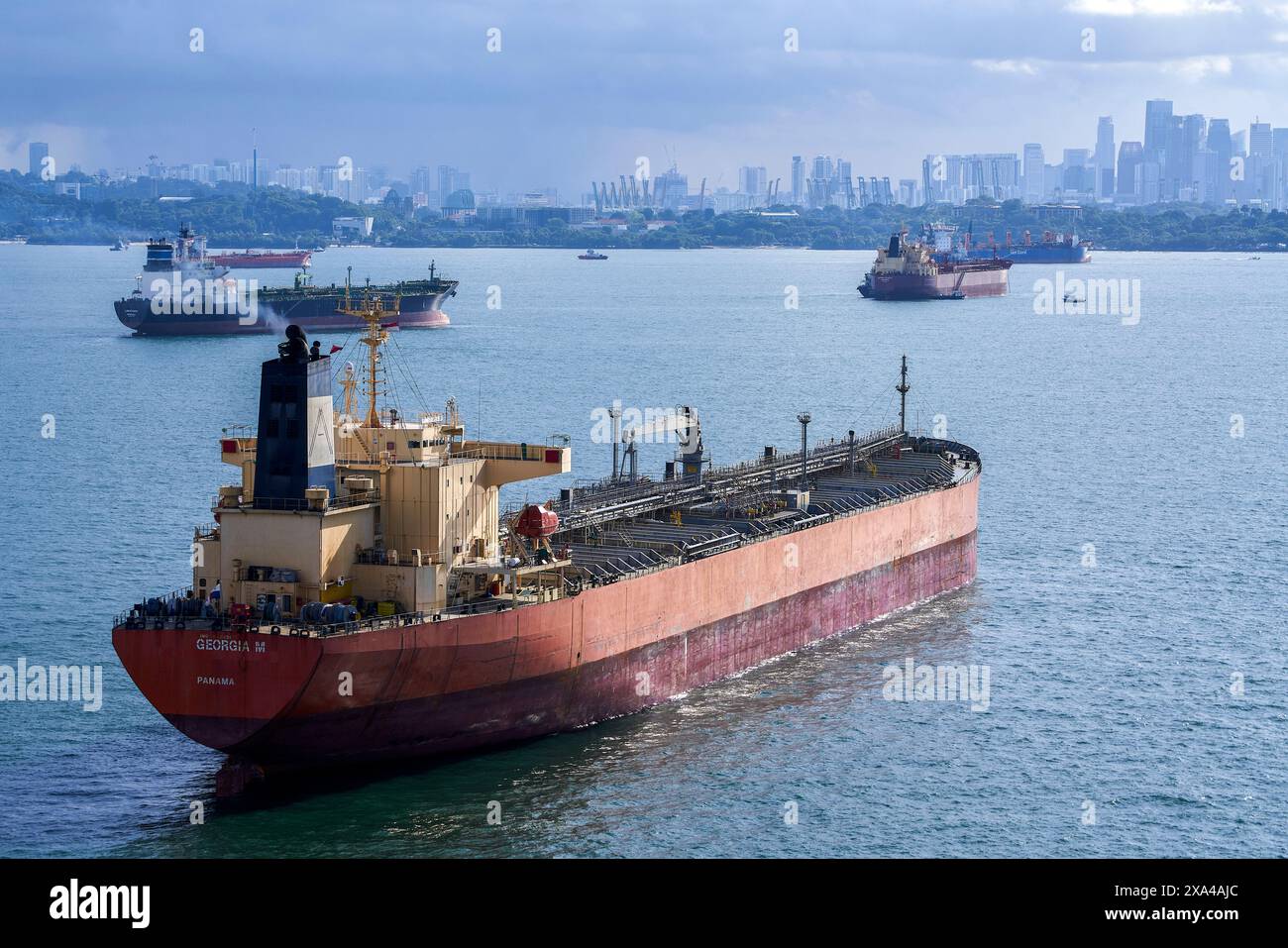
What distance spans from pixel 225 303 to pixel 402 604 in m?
102

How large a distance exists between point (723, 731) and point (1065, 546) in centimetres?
2191

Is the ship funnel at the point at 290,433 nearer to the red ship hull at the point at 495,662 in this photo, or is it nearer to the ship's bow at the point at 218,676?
the ship's bow at the point at 218,676

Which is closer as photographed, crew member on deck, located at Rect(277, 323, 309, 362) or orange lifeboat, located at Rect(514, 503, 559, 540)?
crew member on deck, located at Rect(277, 323, 309, 362)

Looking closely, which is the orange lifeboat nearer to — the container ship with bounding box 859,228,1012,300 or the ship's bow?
the ship's bow

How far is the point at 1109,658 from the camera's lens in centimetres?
3991

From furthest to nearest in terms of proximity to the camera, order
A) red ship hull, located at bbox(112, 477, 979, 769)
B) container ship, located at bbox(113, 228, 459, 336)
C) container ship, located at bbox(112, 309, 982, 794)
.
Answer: container ship, located at bbox(113, 228, 459, 336) < container ship, located at bbox(112, 309, 982, 794) < red ship hull, located at bbox(112, 477, 979, 769)

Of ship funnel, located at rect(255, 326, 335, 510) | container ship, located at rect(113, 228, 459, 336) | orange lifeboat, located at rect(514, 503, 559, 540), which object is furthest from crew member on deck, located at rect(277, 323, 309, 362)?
container ship, located at rect(113, 228, 459, 336)

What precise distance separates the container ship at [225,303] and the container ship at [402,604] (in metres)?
86.6

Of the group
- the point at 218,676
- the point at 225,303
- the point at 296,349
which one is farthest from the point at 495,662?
the point at 225,303

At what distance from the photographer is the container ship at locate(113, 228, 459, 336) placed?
126 m

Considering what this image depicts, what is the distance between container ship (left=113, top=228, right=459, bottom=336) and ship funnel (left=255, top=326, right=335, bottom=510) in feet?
298

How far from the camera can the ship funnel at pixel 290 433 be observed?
30891 millimetres
